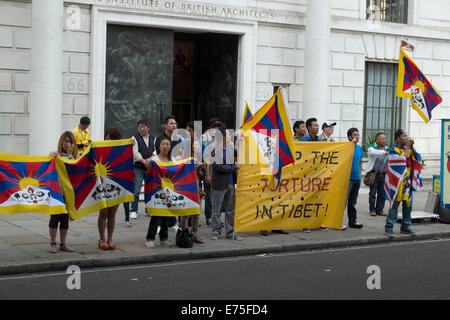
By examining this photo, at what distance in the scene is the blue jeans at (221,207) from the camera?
11258 mm

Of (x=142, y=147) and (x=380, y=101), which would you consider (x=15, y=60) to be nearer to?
(x=142, y=147)

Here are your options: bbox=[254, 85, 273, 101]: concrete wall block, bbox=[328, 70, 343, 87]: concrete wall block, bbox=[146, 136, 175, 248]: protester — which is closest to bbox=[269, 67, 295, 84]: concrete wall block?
bbox=[254, 85, 273, 101]: concrete wall block

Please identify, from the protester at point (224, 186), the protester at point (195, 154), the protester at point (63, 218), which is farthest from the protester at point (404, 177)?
the protester at point (63, 218)

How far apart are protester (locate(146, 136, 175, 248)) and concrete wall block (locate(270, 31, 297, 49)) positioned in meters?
8.54

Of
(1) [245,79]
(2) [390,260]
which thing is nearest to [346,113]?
(1) [245,79]

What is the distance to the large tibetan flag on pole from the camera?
13.2 m

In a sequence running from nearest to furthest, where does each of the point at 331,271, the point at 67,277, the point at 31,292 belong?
1. the point at 31,292
2. the point at 67,277
3. the point at 331,271

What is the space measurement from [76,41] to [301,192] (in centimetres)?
676

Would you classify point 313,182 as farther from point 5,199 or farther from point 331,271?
point 5,199

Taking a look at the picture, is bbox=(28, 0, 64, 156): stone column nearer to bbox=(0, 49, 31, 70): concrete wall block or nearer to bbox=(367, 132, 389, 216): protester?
bbox=(0, 49, 31, 70): concrete wall block

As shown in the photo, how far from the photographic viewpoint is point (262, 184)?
1180 centimetres

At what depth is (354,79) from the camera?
779 inches
